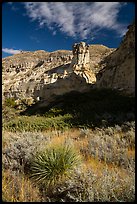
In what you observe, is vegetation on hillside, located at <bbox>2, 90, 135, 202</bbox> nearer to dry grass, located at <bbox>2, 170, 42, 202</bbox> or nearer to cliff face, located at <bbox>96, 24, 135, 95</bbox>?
dry grass, located at <bbox>2, 170, 42, 202</bbox>

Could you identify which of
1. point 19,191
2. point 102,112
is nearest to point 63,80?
point 102,112

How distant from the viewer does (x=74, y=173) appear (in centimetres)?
311

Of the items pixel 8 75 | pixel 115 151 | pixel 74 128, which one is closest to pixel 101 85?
pixel 74 128

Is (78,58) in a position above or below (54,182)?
above

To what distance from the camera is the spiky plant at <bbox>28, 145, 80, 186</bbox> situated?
3.16m

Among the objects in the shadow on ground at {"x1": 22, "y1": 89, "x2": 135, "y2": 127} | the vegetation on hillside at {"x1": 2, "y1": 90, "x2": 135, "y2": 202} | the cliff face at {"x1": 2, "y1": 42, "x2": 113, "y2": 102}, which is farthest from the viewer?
the cliff face at {"x1": 2, "y1": 42, "x2": 113, "y2": 102}

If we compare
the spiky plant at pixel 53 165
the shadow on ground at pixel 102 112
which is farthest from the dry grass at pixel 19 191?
the shadow on ground at pixel 102 112

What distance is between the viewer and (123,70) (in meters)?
17.2

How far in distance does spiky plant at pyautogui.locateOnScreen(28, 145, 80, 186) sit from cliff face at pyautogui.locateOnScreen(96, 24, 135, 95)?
11343 mm

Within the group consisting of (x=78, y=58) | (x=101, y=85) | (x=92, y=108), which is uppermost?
(x=78, y=58)

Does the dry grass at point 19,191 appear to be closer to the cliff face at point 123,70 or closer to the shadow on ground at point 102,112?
the shadow on ground at point 102,112

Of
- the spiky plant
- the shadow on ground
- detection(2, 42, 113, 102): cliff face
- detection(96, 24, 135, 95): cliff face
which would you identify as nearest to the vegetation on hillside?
the spiky plant

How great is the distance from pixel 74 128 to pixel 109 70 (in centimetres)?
1172

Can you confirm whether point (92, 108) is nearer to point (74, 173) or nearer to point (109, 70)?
point (109, 70)
